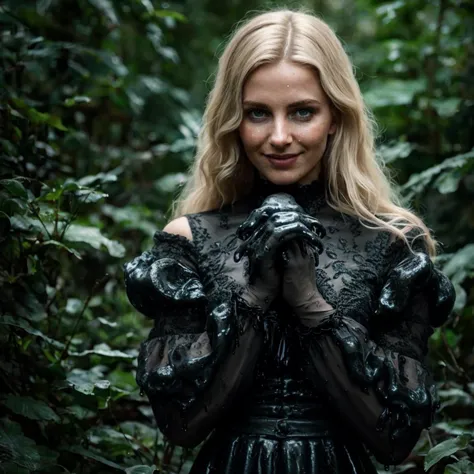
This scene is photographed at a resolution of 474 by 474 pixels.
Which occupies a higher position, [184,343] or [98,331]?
[98,331]

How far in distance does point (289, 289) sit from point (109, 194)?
2196 millimetres

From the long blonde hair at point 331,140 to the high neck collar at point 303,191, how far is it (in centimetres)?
3

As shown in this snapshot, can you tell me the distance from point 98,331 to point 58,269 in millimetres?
458

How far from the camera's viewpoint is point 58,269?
2.90m

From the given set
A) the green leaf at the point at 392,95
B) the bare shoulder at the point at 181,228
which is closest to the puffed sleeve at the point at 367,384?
the bare shoulder at the point at 181,228

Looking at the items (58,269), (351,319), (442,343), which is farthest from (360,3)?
(351,319)

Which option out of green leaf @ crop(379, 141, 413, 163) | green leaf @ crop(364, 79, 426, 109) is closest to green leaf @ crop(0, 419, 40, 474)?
green leaf @ crop(379, 141, 413, 163)

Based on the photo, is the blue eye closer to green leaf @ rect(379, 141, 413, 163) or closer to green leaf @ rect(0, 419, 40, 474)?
green leaf @ rect(0, 419, 40, 474)

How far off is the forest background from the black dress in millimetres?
338

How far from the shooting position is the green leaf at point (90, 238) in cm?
276

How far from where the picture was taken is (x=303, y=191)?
237 centimetres

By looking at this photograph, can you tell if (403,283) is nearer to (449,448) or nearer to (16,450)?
(449,448)

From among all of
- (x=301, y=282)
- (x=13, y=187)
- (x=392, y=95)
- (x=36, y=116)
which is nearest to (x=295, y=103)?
(x=301, y=282)

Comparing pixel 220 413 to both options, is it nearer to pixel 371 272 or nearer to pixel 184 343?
pixel 184 343
